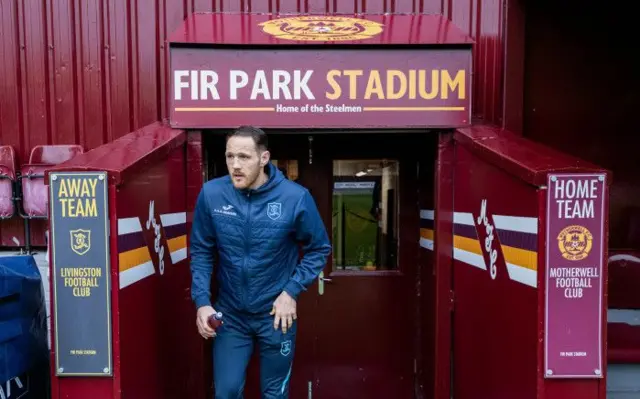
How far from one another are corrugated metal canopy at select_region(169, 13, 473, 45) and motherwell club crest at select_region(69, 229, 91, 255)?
4.87ft

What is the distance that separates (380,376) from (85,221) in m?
2.87

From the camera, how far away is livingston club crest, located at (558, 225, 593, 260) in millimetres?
2352

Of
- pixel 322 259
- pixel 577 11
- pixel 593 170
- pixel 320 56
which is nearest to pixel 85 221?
pixel 322 259

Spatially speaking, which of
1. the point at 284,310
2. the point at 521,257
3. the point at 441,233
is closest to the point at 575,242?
the point at 521,257

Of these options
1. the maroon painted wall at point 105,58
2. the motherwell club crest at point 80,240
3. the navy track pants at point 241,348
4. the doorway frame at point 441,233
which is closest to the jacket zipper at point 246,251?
the navy track pants at point 241,348

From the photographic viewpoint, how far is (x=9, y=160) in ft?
13.4

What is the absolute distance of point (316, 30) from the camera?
364 cm

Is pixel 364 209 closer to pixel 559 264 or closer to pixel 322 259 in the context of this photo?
pixel 322 259

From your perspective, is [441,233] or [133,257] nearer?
[133,257]

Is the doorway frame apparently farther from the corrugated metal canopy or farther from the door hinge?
the corrugated metal canopy

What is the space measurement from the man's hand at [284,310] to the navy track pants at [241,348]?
0.11 metres

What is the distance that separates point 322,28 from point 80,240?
228 cm

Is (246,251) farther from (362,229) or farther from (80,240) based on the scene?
(362,229)

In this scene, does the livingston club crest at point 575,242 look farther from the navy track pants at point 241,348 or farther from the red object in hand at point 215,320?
the red object in hand at point 215,320
